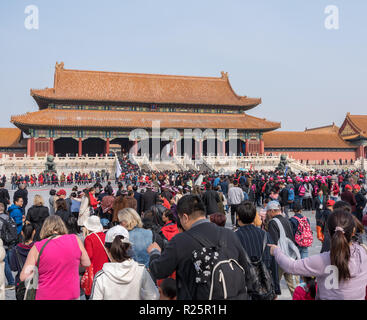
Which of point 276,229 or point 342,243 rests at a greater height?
point 342,243

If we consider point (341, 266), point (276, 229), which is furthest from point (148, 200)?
point (341, 266)

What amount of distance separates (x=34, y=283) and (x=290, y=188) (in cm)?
921

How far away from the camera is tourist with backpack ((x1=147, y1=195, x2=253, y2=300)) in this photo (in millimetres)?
2727

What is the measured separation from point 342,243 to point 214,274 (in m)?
0.98

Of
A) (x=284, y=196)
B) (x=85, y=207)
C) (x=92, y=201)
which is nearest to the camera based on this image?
(x=85, y=207)

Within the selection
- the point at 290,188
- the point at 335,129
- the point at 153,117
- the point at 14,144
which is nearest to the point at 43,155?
the point at 14,144

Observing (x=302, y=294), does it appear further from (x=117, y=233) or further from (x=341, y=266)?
(x=117, y=233)

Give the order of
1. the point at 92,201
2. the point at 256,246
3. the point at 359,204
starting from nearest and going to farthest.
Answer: the point at 256,246
the point at 92,201
the point at 359,204

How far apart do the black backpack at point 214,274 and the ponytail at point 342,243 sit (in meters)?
0.76

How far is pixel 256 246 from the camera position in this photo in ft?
13.0

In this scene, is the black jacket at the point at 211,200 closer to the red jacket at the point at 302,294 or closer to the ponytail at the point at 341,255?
the red jacket at the point at 302,294

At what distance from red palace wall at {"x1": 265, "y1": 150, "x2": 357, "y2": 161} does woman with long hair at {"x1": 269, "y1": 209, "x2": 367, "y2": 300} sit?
41.4 m

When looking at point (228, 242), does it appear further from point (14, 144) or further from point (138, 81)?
point (138, 81)

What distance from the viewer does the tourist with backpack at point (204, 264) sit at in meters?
2.73
